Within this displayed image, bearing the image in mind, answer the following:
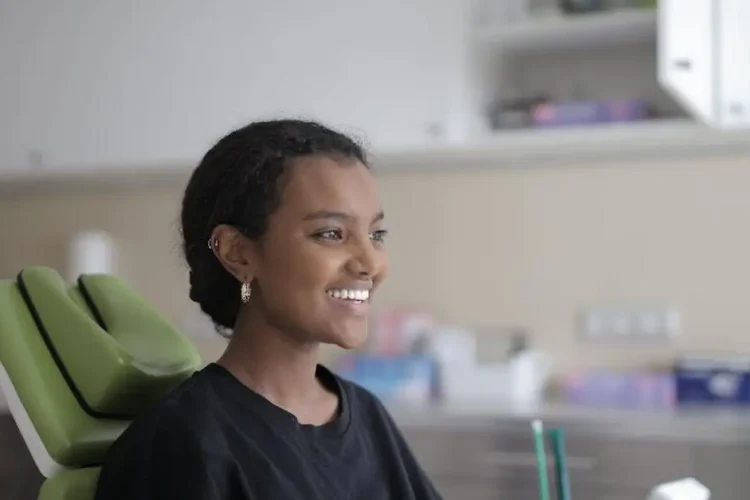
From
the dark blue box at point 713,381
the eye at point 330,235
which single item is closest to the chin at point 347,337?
the eye at point 330,235

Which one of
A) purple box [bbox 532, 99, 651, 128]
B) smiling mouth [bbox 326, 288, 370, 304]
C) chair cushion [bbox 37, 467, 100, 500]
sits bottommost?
chair cushion [bbox 37, 467, 100, 500]

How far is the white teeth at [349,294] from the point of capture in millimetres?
1084

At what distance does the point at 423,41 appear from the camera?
2443mm

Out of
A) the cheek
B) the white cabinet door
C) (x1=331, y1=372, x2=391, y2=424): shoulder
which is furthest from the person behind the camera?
the white cabinet door

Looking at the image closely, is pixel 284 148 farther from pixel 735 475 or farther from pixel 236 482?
pixel 735 475

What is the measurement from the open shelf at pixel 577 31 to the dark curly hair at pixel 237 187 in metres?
1.42

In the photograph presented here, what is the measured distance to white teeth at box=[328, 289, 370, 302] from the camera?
1084 mm

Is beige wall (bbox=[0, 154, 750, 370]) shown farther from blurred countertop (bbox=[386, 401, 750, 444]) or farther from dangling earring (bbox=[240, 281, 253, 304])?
dangling earring (bbox=[240, 281, 253, 304])

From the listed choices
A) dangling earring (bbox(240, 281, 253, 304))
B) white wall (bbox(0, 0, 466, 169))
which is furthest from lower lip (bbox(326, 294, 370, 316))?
white wall (bbox(0, 0, 466, 169))

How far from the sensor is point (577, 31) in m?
2.49

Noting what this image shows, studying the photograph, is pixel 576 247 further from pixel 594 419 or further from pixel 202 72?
pixel 202 72

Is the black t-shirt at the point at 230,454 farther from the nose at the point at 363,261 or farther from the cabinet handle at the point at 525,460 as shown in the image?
the cabinet handle at the point at 525,460

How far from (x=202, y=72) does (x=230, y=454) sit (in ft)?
6.06

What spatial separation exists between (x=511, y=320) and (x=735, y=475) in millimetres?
766
